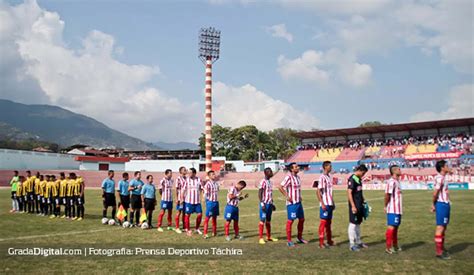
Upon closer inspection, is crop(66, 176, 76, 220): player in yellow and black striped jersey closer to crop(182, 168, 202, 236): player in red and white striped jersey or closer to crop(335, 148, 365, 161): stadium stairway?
crop(182, 168, 202, 236): player in red and white striped jersey

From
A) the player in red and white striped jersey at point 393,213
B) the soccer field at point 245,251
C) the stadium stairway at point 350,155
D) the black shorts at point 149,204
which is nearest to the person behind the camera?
the soccer field at point 245,251

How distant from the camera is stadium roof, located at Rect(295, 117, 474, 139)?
60344mm

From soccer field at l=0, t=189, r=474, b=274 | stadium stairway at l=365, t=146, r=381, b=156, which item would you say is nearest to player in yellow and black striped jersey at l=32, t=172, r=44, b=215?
soccer field at l=0, t=189, r=474, b=274

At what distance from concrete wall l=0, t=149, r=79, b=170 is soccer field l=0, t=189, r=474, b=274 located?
51.1m

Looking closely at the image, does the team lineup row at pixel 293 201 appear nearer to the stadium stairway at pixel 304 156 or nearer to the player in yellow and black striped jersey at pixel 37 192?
the player in yellow and black striped jersey at pixel 37 192

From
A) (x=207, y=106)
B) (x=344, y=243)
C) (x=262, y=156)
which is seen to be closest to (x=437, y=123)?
(x=207, y=106)

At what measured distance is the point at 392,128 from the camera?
6681 centimetres

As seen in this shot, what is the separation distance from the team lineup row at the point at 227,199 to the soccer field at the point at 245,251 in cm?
50

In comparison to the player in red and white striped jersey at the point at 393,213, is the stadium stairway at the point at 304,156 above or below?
above

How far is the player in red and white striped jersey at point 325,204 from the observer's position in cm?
1074

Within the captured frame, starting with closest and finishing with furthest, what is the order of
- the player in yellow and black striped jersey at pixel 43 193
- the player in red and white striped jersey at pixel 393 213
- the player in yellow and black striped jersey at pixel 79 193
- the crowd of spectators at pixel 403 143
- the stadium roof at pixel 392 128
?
the player in red and white striped jersey at pixel 393 213 → the player in yellow and black striped jersey at pixel 79 193 → the player in yellow and black striped jersey at pixel 43 193 → the crowd of spectators at pixel 403 143 → the stadium roof at pixel 392 128

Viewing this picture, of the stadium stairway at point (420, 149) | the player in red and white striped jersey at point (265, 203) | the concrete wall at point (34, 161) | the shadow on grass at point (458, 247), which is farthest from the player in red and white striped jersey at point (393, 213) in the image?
the concrete wall at point (34, 161)

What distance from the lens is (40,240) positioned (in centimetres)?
1198

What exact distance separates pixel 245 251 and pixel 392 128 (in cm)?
6209
